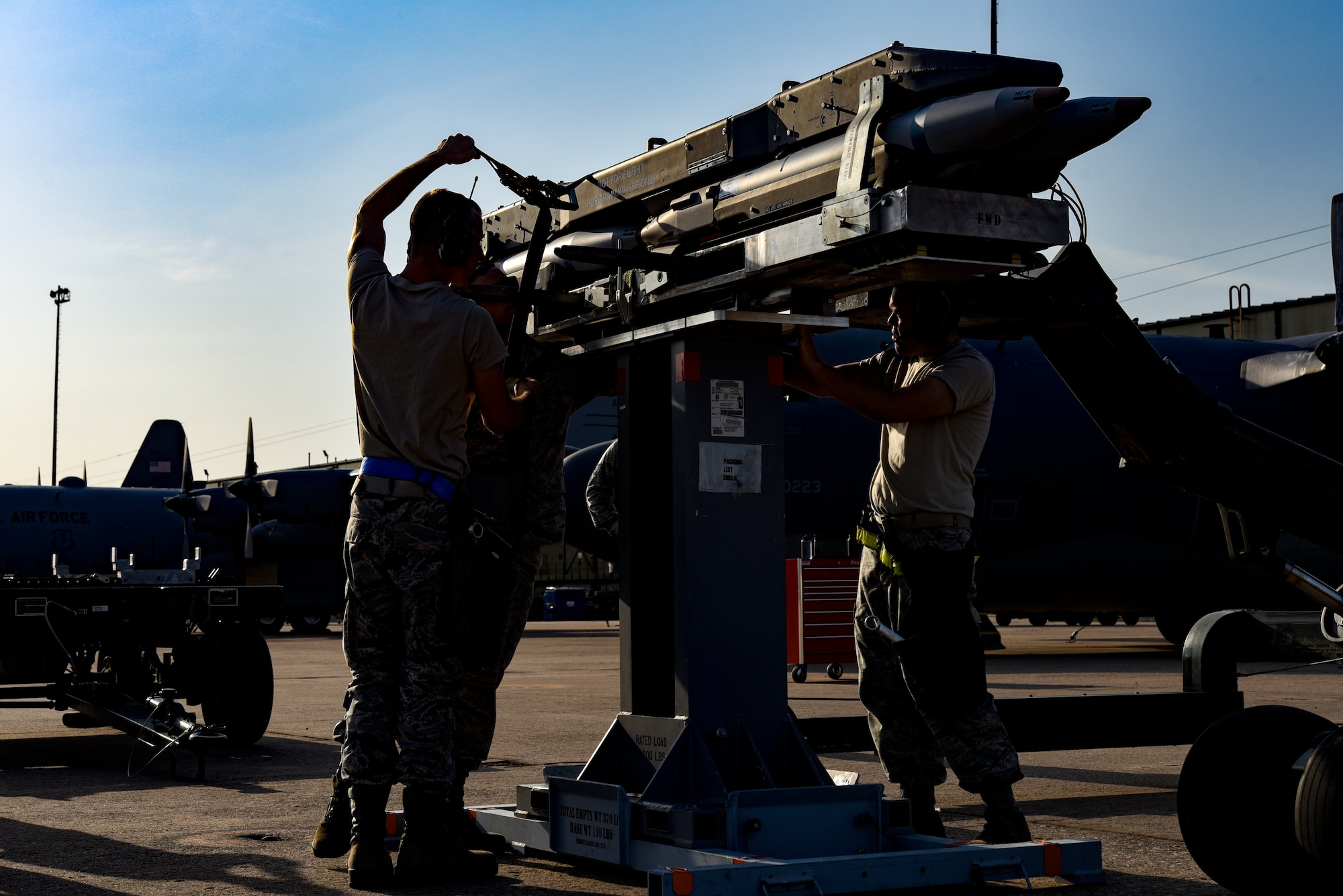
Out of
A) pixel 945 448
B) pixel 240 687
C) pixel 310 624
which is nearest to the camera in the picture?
pixel 945 448

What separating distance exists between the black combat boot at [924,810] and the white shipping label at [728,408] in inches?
65.2

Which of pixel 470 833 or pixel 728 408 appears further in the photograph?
pixel 470 833

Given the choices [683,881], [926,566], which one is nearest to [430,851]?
[683,881]

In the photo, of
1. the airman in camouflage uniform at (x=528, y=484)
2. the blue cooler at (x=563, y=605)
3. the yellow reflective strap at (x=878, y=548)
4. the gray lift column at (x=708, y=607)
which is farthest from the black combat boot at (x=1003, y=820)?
the blue cooler at (x=563, y=605)

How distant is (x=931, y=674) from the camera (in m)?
4.84

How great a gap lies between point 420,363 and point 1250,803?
10.1 ft

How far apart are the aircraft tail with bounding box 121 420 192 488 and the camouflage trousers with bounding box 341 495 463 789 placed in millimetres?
40452

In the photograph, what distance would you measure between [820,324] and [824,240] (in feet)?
1.42

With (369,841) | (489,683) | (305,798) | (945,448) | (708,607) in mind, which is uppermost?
(945,448)

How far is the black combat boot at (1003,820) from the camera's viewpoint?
15.6 ft

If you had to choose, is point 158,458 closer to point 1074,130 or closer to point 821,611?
point 821,611

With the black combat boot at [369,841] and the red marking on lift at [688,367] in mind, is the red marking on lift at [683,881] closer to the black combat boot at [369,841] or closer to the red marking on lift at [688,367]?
the black combat boot at [369,841]

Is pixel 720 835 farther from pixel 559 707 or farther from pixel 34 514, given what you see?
pixel 34 514

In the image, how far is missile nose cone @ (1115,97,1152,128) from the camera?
478cm
